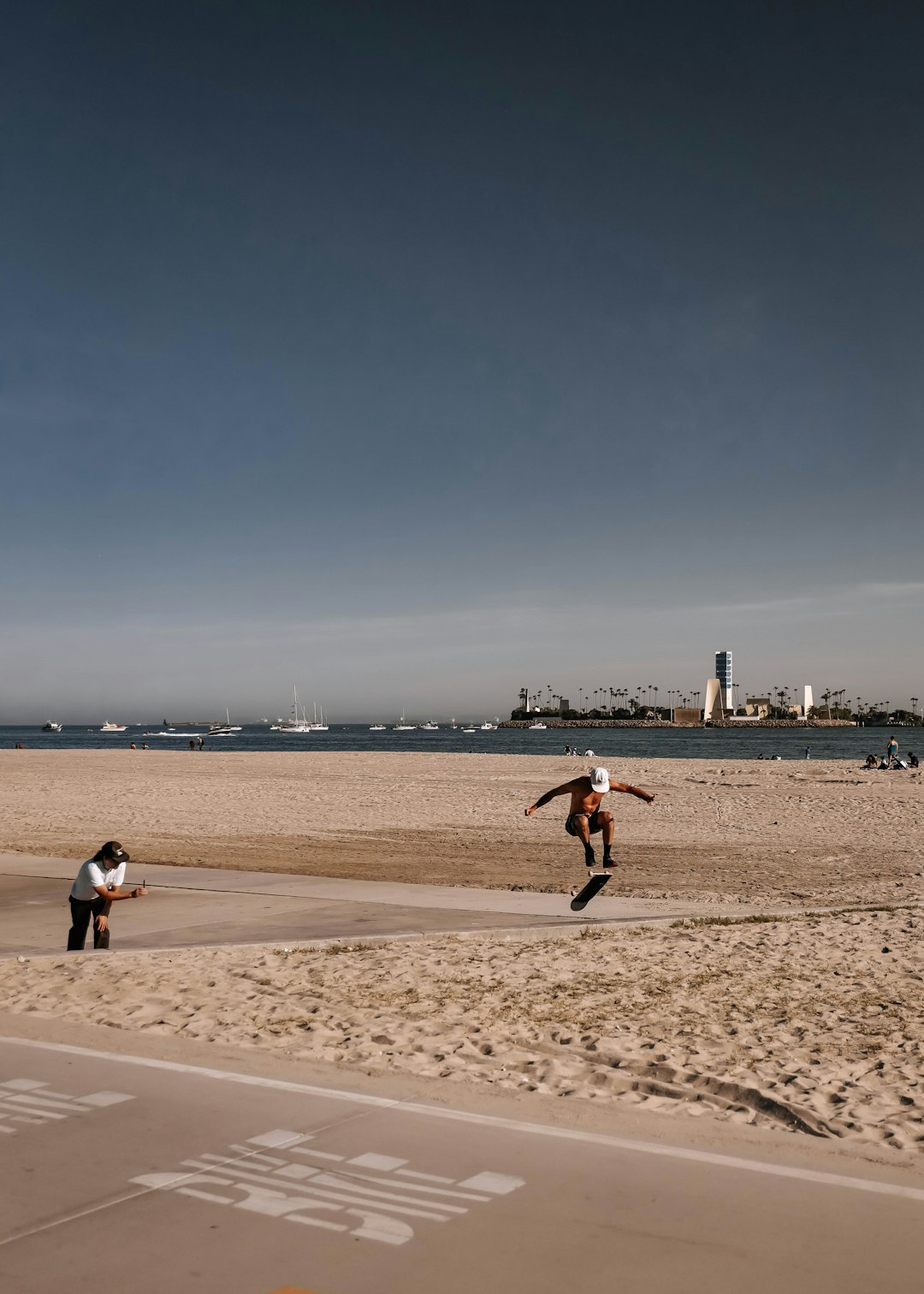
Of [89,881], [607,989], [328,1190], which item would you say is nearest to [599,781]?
[607,989]

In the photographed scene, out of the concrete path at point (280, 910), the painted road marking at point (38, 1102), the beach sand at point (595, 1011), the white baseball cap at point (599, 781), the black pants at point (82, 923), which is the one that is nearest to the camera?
the painted road marking at point (38, 1102)

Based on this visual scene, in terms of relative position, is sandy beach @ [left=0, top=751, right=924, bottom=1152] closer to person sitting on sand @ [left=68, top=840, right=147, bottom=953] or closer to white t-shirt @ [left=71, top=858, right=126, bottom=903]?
person sitting on sand @ [left=68, top=840, right=147, bottom=953]

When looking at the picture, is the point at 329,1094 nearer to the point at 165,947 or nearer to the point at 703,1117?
the point at 703,1117

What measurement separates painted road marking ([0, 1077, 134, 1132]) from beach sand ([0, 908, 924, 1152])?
1.14 meters

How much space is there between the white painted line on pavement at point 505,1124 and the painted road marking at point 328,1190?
23.7 inches

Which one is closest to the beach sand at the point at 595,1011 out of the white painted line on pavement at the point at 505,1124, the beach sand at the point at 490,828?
the white painted line on pavement at the point at 505,1124

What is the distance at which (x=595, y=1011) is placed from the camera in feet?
23.2

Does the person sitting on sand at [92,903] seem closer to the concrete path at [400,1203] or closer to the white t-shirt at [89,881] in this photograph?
the white t-shirt at [89,881]

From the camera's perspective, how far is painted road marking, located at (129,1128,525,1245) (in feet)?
12.8

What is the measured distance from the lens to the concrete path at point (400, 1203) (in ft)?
11.4

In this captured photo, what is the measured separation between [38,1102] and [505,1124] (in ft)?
7.51

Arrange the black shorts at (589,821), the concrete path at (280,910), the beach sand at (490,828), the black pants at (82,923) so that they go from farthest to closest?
the beach sand at (490,828) < the black shorts at (589,821) < the concrete path at (280,910) < the black pants at (82,923)

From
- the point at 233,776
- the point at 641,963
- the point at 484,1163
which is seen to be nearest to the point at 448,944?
the point at 641,963

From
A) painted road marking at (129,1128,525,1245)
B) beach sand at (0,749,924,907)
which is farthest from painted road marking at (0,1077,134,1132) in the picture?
beach sand at (0,749,924,907)
